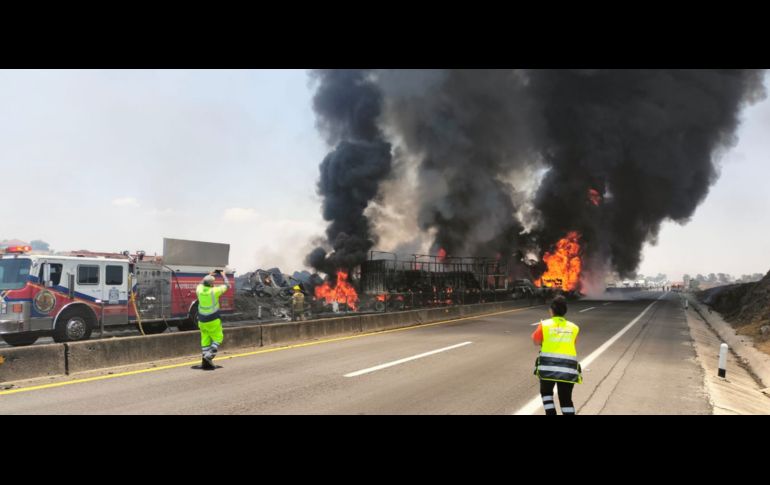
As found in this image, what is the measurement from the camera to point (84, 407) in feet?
18.5

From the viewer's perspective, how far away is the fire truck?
451 inches

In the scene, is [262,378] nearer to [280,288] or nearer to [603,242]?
[280,288]

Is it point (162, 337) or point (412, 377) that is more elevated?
point (162, 337)

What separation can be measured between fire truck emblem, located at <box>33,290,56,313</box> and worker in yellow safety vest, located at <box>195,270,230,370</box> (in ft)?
20.0

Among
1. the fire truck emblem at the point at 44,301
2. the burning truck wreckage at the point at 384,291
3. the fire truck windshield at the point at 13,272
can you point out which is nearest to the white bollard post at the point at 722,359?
the fire truck emblem at the point at 44,301

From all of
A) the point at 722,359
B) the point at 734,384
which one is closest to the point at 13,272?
the point at 722,359

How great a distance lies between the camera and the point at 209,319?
8.23 m

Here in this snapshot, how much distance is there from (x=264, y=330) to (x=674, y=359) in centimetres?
926

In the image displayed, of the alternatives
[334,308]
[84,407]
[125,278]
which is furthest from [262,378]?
[334,308]

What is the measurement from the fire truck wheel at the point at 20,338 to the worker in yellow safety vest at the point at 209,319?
6293 mm

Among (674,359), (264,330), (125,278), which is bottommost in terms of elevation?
(674,359)

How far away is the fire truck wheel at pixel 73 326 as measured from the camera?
11859 mm

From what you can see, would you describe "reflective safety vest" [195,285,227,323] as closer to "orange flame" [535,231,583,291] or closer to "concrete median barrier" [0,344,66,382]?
"concrete median barrier" [0,344,66,382]

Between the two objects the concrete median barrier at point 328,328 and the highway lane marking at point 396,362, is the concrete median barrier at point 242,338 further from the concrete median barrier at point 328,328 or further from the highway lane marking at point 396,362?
the highway lane marking at point 396,362
